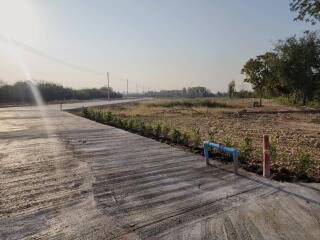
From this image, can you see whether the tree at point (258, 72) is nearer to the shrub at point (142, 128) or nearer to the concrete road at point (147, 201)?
the shrub at point (142, 128)

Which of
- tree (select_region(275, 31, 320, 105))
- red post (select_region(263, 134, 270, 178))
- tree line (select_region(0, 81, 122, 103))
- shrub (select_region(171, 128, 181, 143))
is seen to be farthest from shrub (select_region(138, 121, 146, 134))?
tree line (select_region(0, 81, 122, 103))

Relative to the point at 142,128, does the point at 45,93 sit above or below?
above

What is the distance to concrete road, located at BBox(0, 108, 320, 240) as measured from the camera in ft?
10.8

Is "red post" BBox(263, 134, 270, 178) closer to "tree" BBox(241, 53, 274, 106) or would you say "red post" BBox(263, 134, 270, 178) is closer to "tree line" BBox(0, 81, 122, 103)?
"tree" BBox(241, 53, 274, 106)

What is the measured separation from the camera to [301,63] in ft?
110

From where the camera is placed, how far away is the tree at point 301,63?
33344mm

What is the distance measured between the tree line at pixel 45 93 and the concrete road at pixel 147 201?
185 ft

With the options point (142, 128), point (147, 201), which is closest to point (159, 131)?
point (142, 128)

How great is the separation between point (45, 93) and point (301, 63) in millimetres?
55209

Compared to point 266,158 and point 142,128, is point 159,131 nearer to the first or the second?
point 142,128

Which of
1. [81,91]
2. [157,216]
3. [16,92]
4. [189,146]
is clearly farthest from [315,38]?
[81,91]

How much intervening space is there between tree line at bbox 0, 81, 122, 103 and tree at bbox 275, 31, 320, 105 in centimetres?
4835

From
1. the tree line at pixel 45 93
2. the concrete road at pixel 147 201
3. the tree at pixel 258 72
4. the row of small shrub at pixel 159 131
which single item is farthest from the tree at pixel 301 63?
the tree line at pixel 45 93

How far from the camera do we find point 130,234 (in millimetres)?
3217
